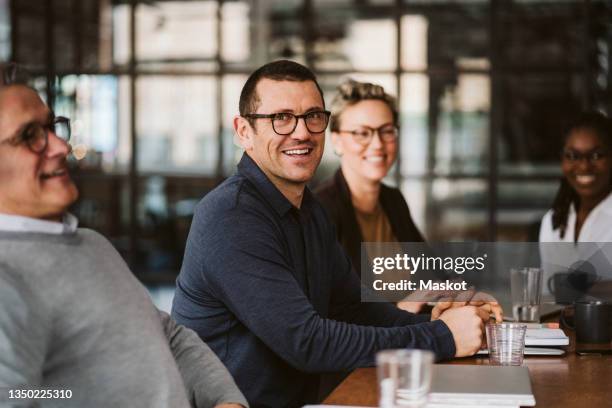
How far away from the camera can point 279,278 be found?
2.02 m

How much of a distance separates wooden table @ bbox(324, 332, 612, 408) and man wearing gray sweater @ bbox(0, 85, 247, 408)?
0.36 meters

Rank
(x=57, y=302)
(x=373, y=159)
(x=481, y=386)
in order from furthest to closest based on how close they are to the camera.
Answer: (x=373, y=159)
(x=481, y=386)
(x=57, y=302)

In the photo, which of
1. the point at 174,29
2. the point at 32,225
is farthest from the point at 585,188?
the point at 174,29

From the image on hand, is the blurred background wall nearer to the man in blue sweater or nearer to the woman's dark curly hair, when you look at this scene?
the woman's dark curly hair

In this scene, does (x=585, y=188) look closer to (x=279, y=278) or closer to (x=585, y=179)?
(x=585, y=179)

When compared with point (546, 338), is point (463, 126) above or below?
above

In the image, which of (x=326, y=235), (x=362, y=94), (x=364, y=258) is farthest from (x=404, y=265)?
(x=326, y=235)

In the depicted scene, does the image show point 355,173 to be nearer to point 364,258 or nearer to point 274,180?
point 364,258

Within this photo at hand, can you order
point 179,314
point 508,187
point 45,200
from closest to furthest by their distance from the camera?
1. point 45,200
2. point 179,314
3. point 508,187

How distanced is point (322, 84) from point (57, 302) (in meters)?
5.59

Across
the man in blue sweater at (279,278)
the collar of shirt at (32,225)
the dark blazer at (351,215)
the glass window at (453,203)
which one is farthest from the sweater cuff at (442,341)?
the glass window at (453,203)

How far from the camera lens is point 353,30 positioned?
7090 mm

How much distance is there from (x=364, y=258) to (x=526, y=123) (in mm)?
3915

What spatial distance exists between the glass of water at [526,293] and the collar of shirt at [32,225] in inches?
58.1
